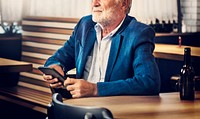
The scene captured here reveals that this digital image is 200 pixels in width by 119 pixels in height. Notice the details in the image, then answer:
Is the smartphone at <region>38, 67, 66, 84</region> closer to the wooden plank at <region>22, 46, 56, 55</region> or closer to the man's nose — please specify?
the man's nose

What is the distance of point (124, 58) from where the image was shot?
266cm

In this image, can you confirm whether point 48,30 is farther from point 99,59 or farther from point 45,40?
point 99,59

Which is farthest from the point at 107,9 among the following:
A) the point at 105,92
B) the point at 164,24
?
the point at 164,24

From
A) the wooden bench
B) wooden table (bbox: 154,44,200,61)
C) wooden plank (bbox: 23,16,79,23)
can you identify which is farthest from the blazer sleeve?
wooden plank (bbox: 23,16,79,23)

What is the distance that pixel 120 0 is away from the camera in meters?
2.85

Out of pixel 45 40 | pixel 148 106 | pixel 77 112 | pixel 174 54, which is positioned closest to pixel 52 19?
pixel 45 40

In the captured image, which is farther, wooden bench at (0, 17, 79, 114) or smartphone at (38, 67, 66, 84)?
wooden bench at (0, 17, 79, 114)

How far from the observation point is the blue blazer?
244 centimetres

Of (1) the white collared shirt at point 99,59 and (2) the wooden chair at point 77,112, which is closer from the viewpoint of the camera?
(2) the wooden chair at point 77,112

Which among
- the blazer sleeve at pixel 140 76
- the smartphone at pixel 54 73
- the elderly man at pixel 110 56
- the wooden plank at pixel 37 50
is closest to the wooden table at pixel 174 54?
the wooden plank at pixel 37 50

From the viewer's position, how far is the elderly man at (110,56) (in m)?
2.42

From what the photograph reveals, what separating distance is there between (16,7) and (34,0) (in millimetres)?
235

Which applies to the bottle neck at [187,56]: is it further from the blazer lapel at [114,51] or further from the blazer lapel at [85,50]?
the blazer lapel at [85,50]

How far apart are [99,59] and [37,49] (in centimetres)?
228
